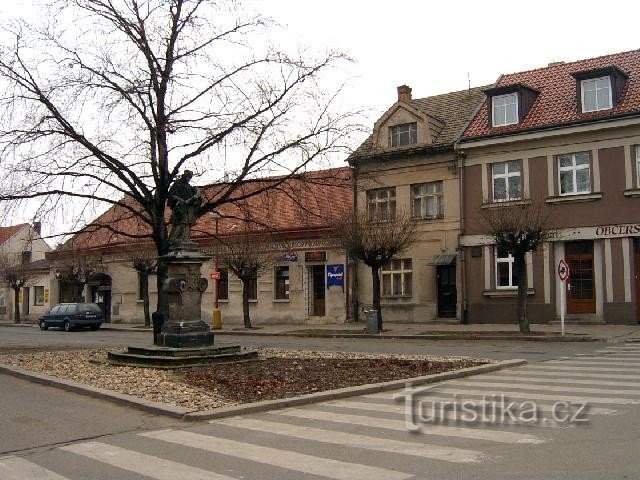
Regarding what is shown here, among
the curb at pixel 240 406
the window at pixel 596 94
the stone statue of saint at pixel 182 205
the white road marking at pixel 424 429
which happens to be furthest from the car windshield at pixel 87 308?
the white road marking at pixel 424 429

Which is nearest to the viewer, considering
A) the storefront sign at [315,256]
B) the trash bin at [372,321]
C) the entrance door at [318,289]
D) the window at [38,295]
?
the trash bin at [372,321]

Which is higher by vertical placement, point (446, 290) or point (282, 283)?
point (282, 283)

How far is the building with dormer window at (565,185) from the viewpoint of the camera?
25047 mm

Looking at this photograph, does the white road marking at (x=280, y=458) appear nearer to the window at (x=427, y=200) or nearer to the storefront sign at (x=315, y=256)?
the window at (x=427, y=200)

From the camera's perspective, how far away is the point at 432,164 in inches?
1183

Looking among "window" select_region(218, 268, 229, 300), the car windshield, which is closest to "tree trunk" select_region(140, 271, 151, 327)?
the car windshield

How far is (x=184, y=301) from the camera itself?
1526 centimetres

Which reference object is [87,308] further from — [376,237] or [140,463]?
[140,463]

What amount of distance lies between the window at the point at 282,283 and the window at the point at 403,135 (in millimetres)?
8164

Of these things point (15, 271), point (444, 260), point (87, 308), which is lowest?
point (87, 308)

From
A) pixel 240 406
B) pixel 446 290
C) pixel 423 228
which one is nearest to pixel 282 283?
pixel 423 228

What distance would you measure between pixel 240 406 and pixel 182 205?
7.23m

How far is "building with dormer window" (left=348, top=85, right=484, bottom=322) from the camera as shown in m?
29.5

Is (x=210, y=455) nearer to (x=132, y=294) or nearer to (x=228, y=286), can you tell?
(x=228, y=286)
